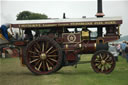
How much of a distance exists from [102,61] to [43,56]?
2.55m

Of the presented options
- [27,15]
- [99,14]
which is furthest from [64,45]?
[27,15]

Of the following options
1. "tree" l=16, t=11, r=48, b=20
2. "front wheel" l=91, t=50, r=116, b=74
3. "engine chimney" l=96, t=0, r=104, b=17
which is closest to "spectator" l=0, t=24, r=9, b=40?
"front wheel" l=91, t=50, r=116, b=74

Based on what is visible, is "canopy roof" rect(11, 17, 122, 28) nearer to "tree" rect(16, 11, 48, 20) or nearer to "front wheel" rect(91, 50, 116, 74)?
"front wheel" rect(91, 50, 116, 74)

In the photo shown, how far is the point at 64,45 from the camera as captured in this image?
460 inches

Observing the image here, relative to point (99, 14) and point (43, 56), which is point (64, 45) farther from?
point (99, 14)

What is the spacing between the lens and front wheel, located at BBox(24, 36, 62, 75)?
11.4 metres

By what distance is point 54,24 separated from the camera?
11445 mm

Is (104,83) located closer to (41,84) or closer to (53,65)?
(41,84)

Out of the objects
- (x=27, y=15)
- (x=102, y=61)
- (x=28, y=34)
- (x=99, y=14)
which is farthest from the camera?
(x=27, y=15)

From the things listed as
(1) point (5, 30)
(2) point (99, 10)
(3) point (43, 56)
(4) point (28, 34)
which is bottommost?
(3) point (43, 56)

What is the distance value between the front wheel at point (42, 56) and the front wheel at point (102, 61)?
59.3 inches

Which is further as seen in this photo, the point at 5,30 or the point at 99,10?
the point at 99,10

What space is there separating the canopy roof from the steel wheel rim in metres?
0.78

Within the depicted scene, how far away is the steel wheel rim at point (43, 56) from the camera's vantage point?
11.5 m
